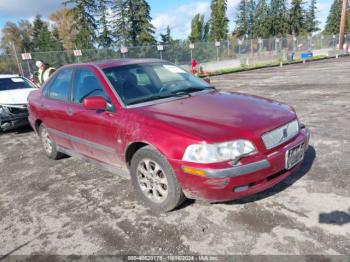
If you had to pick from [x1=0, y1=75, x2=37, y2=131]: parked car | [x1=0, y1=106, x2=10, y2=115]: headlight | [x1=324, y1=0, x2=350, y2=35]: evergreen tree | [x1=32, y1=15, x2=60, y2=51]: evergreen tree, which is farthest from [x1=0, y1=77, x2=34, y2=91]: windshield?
[x1=324, y1=0, x2=350, y2=35]: evergreen tree

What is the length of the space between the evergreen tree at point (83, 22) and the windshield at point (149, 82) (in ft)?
152

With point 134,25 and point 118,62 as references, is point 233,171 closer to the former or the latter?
point 118,62

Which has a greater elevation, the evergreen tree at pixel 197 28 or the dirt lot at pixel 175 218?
the evergreen tree at pixel 197 28

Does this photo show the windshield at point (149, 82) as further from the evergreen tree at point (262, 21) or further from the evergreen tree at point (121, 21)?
the evergreen tree at point (262, 21)

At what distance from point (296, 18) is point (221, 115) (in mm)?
72147

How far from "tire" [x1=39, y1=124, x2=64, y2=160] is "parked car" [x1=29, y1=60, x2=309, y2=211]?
64cm

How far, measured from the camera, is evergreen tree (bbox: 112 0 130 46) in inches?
1976

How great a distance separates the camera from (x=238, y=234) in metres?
2.88

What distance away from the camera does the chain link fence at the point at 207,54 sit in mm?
20797

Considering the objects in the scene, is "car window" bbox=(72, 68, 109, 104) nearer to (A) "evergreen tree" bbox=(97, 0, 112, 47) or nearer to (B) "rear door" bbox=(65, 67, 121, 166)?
(B) "rear door" bbox=(65, 67, 121, 166)

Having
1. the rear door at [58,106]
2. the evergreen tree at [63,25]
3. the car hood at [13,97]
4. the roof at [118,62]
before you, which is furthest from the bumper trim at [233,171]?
the evergreen tree at [63,25]

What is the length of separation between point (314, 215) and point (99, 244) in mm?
2123

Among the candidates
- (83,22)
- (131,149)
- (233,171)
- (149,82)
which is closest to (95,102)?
(131,149)

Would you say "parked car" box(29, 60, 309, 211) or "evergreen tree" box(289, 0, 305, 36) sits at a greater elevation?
"evergreen tree" box(289, 0, 305, 36)
